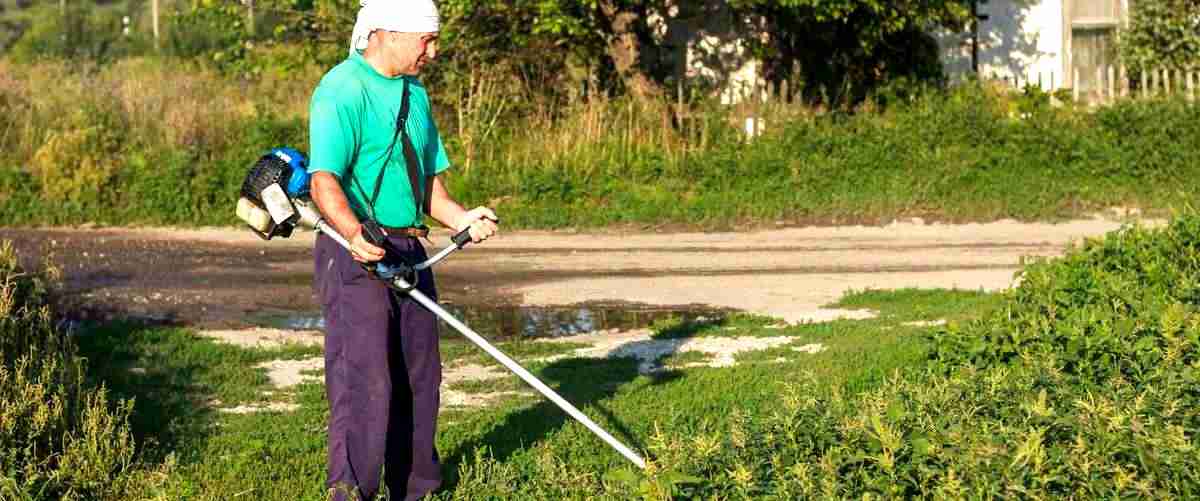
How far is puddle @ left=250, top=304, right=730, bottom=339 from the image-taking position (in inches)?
452

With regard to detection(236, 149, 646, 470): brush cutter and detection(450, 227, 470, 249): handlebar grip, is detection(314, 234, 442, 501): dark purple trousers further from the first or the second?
detection(450, 227, 470, 249): handlebar grip

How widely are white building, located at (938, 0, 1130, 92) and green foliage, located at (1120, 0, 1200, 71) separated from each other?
637 millimetres

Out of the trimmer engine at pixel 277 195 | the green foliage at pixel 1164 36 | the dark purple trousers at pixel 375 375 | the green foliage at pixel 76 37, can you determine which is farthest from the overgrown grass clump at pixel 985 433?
the green foliage at pixel 76 37

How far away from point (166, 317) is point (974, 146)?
1014 cm

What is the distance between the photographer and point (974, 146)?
18.9 metres

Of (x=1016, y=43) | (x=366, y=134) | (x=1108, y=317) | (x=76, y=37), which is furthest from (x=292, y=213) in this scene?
(x=76, y=37)

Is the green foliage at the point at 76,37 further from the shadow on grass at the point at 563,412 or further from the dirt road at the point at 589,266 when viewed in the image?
the shadow on grass at the point at 563,412

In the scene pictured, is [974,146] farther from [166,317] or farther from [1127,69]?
[166,317]

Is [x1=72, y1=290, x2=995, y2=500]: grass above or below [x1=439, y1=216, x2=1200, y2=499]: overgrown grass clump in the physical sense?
below

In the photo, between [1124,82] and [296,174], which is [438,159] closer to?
[296,174]

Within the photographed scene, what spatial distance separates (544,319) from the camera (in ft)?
39.3

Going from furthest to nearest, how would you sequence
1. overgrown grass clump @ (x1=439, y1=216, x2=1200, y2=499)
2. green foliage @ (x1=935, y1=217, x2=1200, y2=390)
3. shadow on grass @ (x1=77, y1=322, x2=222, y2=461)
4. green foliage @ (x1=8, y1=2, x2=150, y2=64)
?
green foliage @ (x1=8, y1=2, x2=150, y2=64) → shadow on grass @ (x1=77, y1=322, x2=222, y2=461) → green foliage @ (x1=935, y1=217, x2=1200, y2=390) → overgrown grass clump @ (x1=439, y1=216, x2=1200, y2=499)

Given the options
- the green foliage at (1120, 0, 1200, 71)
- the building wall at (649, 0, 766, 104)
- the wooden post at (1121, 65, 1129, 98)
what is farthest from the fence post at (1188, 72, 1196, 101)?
the building wall at (649, 0, 766, 104)

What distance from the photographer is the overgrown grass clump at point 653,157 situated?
17.5 metres
